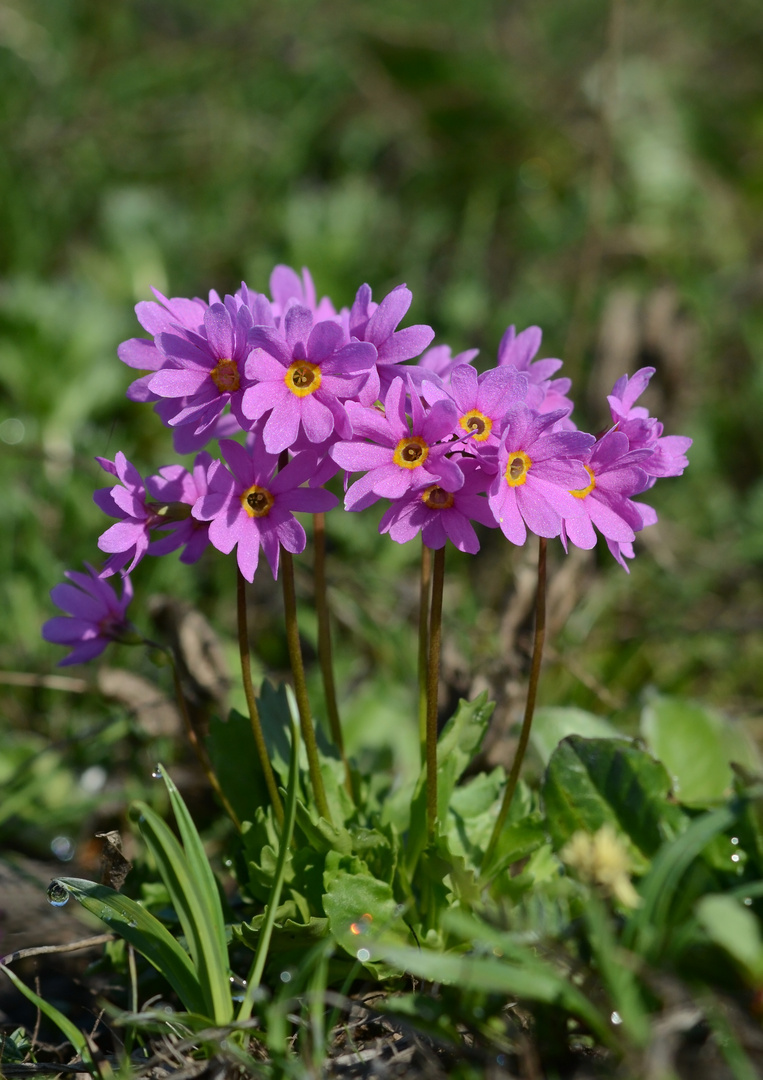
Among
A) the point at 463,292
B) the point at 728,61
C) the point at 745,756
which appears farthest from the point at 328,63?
the point at 745,756

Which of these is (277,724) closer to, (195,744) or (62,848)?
(195,744)

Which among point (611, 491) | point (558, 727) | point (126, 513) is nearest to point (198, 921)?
point (126, 513)

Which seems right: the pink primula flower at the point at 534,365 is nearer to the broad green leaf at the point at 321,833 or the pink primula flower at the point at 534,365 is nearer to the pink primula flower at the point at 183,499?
the pink primula flower at the point at 183,499

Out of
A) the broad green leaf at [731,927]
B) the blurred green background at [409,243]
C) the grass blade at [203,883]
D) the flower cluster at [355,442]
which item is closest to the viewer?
the broad green leaf at [731,927]

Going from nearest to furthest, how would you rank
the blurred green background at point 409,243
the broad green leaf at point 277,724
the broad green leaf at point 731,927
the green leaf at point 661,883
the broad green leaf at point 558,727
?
the broad green leaf at point 731,927 → the green leaf at point 661,883 → the broad green leaf at point 277,724 → the broad green leaf at point 558,727 → the blurred green background at point 409,243

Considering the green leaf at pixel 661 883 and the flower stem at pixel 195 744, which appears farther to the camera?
the flower stem at pixel 195 744

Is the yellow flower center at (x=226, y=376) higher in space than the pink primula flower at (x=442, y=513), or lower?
higher

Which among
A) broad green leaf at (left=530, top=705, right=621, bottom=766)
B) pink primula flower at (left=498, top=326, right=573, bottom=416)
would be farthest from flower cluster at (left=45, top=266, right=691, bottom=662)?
broad green leaf at (left=530, top=705, right=621, bottom=766)

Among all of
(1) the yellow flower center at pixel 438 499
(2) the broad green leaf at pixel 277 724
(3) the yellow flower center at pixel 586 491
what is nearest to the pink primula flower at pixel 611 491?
(3) the yellow flower center at pixel 586 491
